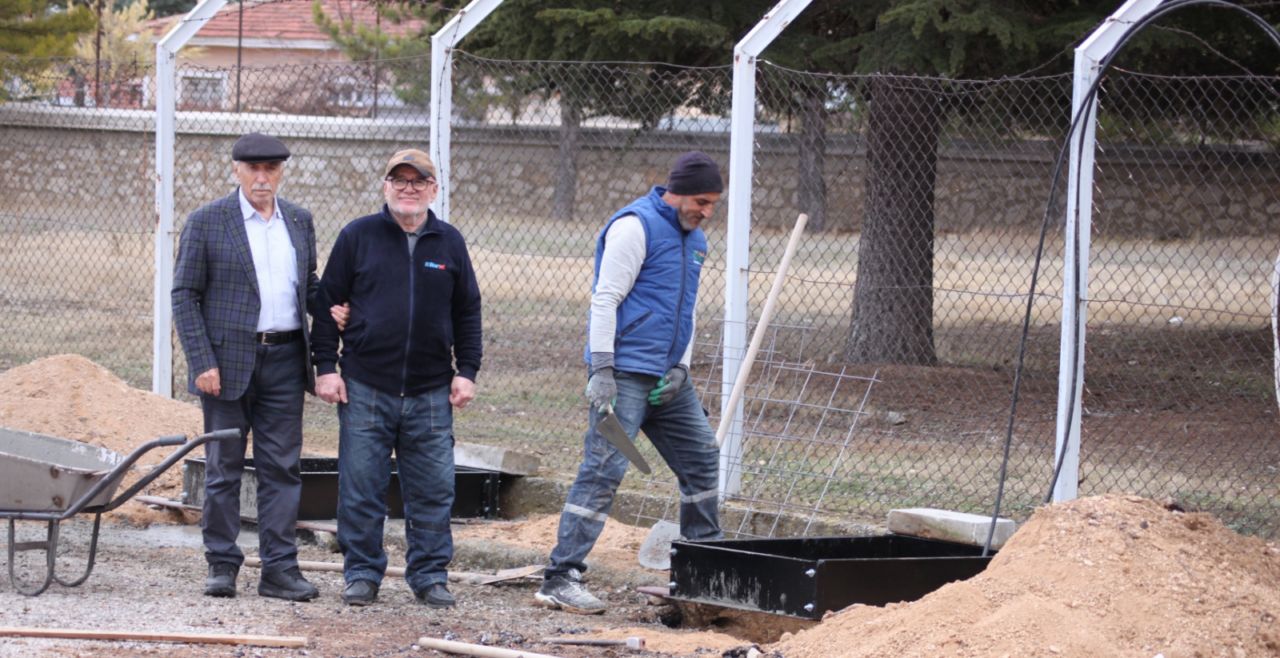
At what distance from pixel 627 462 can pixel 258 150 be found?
1970 millimetres

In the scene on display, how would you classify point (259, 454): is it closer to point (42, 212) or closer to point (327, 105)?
point (42, 212)

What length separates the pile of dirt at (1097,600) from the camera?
16.0 feet

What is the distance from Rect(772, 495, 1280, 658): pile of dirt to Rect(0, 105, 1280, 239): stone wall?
24.0 ft

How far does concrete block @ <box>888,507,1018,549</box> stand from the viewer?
6.40 m

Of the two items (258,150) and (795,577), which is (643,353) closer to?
(795,577)

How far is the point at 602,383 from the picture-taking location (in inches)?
235

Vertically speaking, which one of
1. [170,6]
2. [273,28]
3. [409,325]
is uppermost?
[170,6]

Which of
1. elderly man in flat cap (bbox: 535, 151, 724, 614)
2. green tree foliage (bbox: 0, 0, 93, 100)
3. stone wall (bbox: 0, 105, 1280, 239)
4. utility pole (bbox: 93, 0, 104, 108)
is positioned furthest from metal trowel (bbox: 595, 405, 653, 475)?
green tree foliage (bbox: 0, 0, 93, 100)

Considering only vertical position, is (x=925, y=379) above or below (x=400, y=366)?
below

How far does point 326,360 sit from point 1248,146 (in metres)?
10.2

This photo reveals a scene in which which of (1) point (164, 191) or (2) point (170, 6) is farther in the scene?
(2) point (170, 6)

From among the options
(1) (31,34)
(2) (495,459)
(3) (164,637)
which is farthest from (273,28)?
(3) (164,637)

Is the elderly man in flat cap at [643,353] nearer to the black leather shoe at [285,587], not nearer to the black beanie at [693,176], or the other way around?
the black beanie at [693,176]

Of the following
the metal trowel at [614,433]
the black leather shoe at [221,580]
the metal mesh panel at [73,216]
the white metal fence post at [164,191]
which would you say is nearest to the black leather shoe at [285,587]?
the black leather shoe at [221,580]
